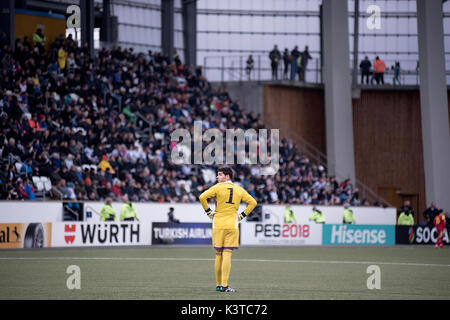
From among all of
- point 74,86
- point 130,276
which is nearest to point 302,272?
point 130,276

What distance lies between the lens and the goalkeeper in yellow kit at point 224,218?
557 inches

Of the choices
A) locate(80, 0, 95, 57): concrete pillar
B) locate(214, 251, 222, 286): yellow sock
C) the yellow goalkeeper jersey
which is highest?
locate(80, 0, 95, 57): concrete pillar

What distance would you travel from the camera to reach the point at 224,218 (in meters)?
14.3

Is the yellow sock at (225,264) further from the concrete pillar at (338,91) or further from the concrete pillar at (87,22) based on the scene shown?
the concrete pillar at (338,91)

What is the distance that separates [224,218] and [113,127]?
2481cm

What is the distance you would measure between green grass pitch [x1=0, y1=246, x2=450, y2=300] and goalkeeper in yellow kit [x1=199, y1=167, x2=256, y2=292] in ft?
1.60

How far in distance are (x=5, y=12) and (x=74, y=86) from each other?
592 centimetres

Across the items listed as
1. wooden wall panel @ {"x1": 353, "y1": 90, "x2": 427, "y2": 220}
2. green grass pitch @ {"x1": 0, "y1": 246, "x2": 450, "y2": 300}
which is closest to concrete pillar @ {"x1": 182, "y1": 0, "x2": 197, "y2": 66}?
wooden wall panel @ {"x1": 353, "y1": 90, "x2": 427, "y2": 220}

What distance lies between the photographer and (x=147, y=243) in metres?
34.4

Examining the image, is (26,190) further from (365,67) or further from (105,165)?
(365,67)

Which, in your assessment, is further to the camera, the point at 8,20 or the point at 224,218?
the point at 8,20

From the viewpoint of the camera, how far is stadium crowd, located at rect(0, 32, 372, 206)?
108ft

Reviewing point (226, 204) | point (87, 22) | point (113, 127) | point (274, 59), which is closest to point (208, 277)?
point (226, 204)

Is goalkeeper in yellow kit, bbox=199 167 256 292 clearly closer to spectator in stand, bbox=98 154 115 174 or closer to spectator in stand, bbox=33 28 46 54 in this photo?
spectator in stand, bbox=98 154 115 174
